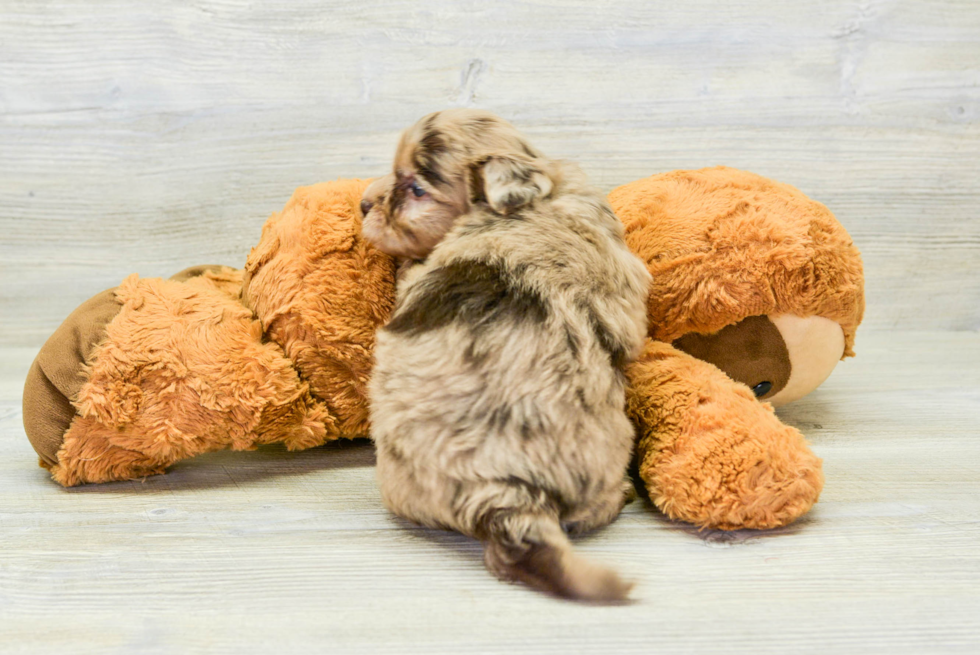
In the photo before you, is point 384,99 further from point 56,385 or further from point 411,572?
point 411,572

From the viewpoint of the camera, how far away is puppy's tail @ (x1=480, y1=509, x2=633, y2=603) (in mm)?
1062

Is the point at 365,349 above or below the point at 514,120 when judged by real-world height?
below

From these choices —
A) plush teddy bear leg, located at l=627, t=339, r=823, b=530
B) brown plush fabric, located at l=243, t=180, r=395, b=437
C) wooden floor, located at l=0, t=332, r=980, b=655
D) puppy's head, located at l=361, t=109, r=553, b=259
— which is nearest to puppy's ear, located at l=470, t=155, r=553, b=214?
puppy's head, located at l=361, t=109, r=553, b=259

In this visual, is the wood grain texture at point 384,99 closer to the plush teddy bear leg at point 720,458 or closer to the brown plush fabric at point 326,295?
the brown plush fabric at point 326,295

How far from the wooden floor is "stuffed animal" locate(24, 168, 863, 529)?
83 millimetres

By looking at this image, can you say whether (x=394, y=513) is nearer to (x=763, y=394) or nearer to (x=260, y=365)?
(x=260, y=365)

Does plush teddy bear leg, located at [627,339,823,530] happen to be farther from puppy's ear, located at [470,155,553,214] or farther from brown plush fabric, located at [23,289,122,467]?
brown plush fabric, located at [23,289,122,467]

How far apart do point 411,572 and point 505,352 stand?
35 centimetres

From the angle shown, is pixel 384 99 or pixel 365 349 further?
pixel 384 99

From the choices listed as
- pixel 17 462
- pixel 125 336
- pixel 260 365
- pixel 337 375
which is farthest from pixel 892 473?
pixel 17 462

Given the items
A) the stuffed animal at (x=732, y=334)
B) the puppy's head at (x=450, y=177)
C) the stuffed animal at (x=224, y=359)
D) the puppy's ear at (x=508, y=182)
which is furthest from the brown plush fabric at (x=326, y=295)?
the stuffed animal at (x=732, y=334)

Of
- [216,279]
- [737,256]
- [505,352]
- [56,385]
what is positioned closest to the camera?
[505,352]

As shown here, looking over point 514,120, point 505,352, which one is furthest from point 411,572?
point 514,120

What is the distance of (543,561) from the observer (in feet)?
3.52
